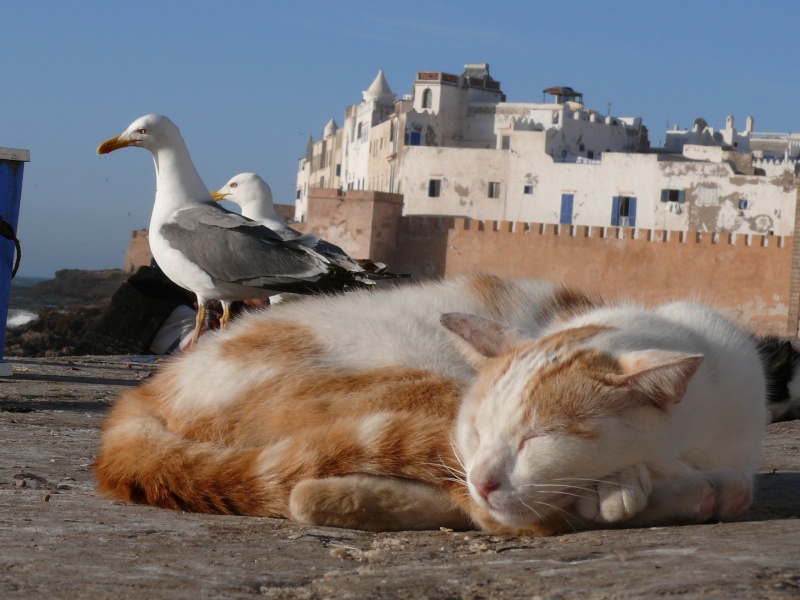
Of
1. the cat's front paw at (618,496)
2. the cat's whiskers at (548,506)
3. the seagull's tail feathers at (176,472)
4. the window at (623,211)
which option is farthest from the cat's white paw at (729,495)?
the window at (623,211)

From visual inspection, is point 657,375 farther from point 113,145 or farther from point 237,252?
point 113,145

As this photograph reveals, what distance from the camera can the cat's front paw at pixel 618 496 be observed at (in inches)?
74.2

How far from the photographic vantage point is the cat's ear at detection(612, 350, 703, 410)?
5.69ft

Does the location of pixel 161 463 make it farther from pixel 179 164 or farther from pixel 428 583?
pixel 179 164

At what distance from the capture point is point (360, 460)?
201 cm

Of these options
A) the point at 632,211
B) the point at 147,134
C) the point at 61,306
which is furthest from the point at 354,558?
the point at 632,211

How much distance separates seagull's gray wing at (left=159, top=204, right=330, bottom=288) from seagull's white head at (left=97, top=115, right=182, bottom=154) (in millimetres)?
683

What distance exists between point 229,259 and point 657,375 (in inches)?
160

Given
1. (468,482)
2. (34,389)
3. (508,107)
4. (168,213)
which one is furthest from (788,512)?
(508,107)

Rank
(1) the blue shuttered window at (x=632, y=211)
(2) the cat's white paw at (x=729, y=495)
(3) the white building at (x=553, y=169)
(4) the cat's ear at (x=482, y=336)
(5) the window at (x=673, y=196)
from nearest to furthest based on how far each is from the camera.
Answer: (2) the cat's white paw at (x=729, y=495), (4) the cat's ear at (x=482, y=336), (3) the white building at (x=553, y=169), (5) the window at (x=673, y=196), (1) the blue shuttered window at (x=632, y=211)

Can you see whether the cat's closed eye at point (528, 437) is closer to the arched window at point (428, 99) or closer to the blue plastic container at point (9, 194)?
the blue plastic container at point (9, 194)

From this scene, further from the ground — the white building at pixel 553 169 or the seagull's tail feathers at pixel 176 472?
the white building at pixel 553 169

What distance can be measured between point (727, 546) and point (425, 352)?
0.78 meters

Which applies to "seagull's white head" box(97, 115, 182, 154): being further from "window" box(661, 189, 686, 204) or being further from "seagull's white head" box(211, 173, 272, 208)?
"window" box(661, 189, 686, 204)
